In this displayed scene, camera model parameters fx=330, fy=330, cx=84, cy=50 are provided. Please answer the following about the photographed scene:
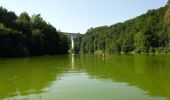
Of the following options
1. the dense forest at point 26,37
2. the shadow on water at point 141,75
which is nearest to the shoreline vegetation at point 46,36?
the dense forest at point 26,37

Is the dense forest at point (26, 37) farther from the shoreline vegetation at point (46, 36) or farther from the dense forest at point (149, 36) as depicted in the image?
the dense forest at point (149, 36)

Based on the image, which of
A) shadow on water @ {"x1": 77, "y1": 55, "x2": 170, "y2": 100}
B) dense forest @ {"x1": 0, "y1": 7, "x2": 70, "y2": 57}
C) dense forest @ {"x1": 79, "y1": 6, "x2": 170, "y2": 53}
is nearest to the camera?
shadow on water @ {"x1": 77, "y1": 55, "x2": 170, "y2": 100}

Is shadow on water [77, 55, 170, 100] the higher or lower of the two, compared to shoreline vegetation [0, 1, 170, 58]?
lower

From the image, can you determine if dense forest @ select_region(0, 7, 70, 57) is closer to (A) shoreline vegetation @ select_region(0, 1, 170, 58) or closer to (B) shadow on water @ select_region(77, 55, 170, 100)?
(A) shoreline vegetation @ select_region(0, 1, 170, 58)

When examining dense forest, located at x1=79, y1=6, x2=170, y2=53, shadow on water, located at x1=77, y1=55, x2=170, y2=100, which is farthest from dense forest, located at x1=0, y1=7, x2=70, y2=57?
shadow on water, located at x1=77, y1=55, x2=170, y2=100

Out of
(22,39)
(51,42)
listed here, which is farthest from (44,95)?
(51,42)

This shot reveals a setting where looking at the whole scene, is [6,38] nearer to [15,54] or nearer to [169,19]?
[15,54]

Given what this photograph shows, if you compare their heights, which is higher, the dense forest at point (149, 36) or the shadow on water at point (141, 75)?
the dense forest at point (149, 36)

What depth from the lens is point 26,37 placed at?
11562 cm

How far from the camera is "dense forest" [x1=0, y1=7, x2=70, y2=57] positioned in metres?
99.0

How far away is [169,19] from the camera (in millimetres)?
82375

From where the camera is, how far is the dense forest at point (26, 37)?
99000 mm

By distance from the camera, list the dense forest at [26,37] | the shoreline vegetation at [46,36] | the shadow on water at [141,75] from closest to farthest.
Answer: the shadow on water at [141,75]
the dense forest at [26,37]
the shoreline vegetation at [46,36]

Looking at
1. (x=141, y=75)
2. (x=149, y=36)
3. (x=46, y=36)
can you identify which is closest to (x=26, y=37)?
(x=46, y=36)
